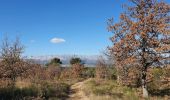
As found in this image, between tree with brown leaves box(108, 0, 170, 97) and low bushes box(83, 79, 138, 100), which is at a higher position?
tree with brown leaves box(108, 0, 170, 97)

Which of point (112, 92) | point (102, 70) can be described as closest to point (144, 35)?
point (112, 92)

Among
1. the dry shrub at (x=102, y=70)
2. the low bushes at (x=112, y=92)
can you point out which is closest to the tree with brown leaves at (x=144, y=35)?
the low bushes at (x=112, y=92)

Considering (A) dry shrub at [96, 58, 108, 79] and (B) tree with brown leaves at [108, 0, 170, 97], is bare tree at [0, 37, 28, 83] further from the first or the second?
(A) dry shrub at [96, 58, 108, 79]

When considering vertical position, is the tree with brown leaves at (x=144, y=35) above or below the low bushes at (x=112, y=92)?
above

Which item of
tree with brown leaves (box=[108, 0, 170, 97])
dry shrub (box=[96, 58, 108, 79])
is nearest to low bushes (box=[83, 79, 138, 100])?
tree with brown leaves (box=[108, 0, 170, 97])

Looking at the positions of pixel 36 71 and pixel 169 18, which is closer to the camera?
pixel 169 18

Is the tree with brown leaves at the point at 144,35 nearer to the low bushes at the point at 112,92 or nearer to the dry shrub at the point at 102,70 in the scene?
the low bushes at the point at 112,92

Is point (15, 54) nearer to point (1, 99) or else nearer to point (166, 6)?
point (1, 99)

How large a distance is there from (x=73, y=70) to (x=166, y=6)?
52.0 meters

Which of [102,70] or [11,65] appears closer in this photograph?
[11,65]

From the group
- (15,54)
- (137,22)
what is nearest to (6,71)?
(15,54)

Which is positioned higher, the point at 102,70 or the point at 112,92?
the point at 102,70

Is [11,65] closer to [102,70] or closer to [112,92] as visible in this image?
[112,92]

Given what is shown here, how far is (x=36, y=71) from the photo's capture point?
36.4m
